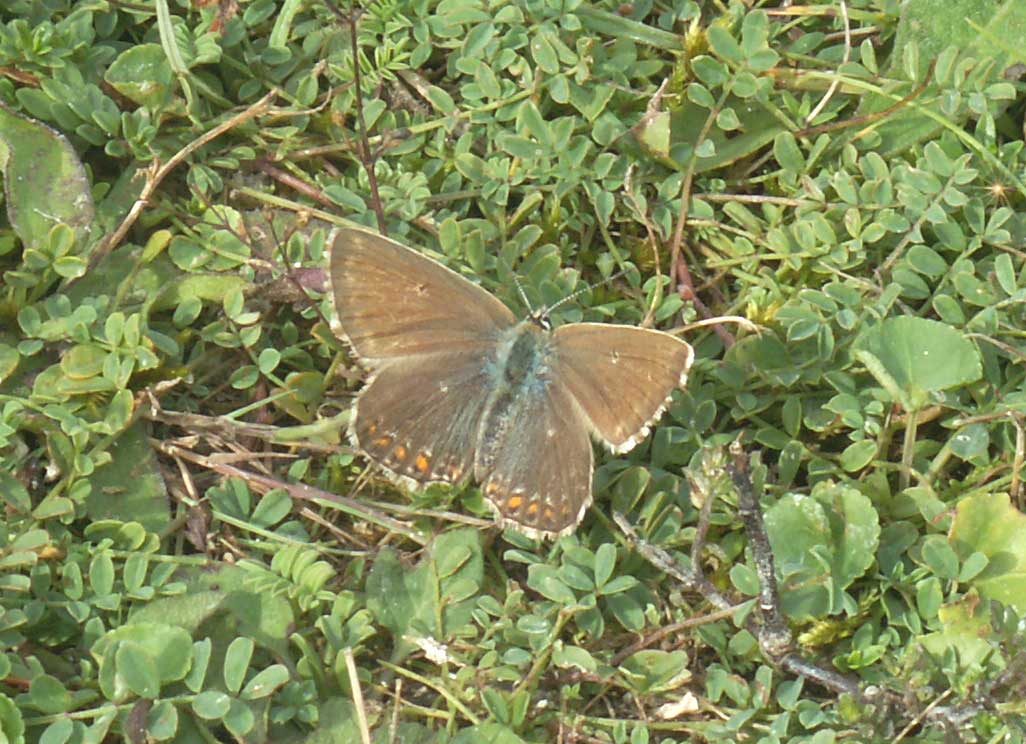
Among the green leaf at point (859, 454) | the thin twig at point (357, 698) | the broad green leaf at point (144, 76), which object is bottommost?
the thin twig at point (357, 698)

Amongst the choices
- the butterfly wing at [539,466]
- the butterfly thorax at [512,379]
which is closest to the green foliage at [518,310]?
the butterfly wing at [539,466]

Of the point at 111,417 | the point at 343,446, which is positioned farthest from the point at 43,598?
the point at 343,446

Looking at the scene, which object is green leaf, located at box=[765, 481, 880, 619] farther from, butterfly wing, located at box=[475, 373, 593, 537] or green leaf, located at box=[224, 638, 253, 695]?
green leaf, located at box=[224, 638, 253, 695]

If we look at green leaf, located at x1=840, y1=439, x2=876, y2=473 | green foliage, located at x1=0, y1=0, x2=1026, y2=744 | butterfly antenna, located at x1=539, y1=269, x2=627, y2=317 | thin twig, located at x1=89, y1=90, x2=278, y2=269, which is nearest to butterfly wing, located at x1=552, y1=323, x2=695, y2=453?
butterfly antenna, located at x1=539, y1=269, x2=627, y2=317

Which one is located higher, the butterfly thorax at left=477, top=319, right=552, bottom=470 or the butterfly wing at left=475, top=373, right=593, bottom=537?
the butterfly thorax at left=477, top=319, right=552, bottom=470

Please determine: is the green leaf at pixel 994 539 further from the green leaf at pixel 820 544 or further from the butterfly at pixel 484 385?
the butterfly at pixel 484 385

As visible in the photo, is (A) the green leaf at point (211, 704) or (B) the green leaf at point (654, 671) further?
(B) the green leaf at point (654, 671)
